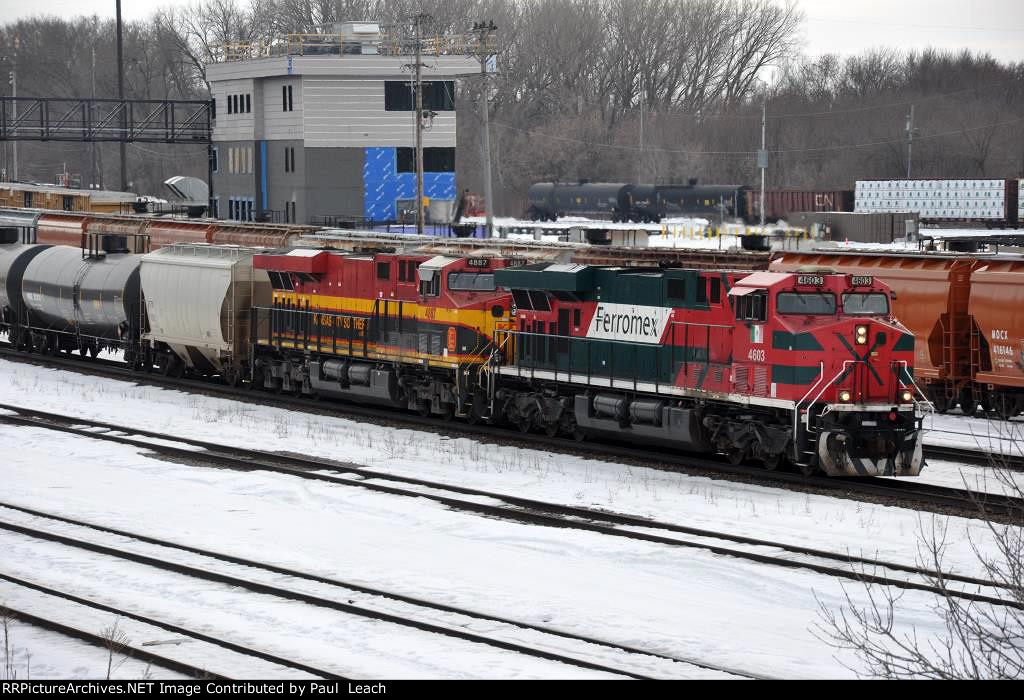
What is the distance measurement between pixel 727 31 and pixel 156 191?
198 ft

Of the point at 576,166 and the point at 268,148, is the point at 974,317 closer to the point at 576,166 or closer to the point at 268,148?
the point at 268,148

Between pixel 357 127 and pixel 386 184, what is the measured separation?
124 inches

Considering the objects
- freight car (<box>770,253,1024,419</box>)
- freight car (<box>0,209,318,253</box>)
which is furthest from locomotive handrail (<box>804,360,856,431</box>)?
freight car (<box>0,209,318,253</box>)

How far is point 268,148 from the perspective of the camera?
2736 inches

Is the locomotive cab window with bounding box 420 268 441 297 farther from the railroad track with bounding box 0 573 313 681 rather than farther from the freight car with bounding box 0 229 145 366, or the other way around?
the railroad track with bounding box 0 573 313 681

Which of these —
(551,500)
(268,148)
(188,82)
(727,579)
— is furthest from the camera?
(188,82)

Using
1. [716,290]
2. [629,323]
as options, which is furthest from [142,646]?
[629,323]

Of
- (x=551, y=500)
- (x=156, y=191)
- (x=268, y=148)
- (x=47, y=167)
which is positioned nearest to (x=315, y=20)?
(x=156, y=191)

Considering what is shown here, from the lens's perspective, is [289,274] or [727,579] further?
[289,274]

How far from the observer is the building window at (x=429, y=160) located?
66.6m

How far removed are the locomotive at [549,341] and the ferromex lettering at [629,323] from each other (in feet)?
0.11

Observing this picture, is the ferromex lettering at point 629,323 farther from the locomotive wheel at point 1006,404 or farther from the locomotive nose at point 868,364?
the locomotive wheel at point 1006,404

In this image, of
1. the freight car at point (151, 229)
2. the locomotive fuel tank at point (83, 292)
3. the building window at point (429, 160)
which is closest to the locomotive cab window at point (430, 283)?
the freight car at point (151, 229)

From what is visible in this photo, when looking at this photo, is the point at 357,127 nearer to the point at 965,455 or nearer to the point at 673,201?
the point at 673,201
